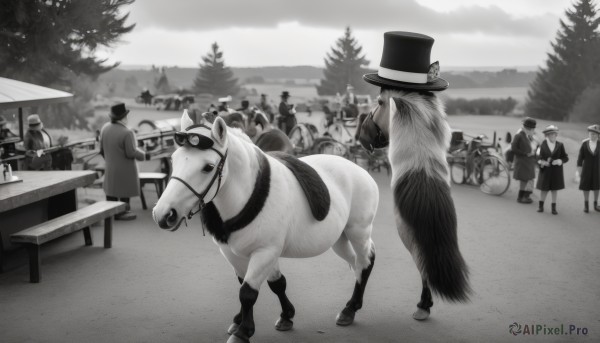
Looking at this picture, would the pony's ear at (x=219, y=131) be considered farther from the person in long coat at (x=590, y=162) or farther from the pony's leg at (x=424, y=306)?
the person in long coat at (x=590, y=162)

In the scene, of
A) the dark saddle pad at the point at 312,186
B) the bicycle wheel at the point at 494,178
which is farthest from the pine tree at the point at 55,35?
the dark saddle pad at the point at 312,186

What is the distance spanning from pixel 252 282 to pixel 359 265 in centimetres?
108

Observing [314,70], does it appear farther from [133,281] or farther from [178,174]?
[178,174]

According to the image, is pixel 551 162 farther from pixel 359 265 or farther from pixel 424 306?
pixel 359 265

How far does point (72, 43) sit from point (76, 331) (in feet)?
43.6

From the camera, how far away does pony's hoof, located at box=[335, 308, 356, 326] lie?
428 centimetres

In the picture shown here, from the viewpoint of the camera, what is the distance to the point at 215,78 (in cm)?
2097

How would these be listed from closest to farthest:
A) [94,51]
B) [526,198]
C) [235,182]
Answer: [235,182] → [526,198] → [94,51]

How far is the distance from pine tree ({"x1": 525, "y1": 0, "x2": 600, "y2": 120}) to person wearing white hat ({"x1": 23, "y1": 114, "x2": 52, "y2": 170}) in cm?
1227

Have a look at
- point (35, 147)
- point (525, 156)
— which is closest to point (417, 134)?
point (525, 156)

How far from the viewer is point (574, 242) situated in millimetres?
7074

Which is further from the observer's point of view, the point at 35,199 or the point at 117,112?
the point at 117,112

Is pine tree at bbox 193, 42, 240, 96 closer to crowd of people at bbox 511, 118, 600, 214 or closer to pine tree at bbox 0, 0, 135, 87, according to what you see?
pine tree at bbox 0, 0, 135, 87

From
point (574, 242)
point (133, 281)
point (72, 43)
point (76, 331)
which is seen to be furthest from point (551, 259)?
point (72, 43)
